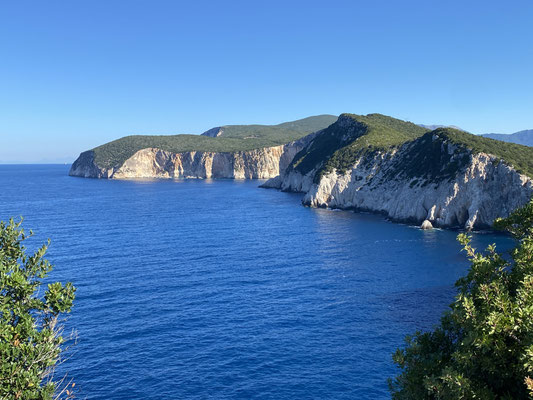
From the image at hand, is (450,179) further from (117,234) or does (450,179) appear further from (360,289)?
(117,234)

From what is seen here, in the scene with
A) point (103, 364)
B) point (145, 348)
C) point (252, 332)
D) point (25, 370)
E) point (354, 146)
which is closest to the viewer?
point (25, 370)

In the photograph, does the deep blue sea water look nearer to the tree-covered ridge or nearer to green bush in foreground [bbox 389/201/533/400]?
green bush in foreground [bbox 389/201/533/400]

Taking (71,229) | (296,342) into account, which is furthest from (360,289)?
(71,229)

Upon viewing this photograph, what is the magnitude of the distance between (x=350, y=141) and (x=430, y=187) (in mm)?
64170

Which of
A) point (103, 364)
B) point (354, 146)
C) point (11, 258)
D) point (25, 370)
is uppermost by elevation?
point (354, 146)

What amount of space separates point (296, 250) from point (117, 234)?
4186 cm

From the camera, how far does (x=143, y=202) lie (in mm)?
Result: 148875

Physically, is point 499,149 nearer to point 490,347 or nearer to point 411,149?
point 411,149

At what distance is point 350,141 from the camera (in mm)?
159375

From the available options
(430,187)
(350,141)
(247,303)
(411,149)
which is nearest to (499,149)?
(430,187)

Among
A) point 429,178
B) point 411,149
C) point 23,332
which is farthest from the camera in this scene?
point 411,149

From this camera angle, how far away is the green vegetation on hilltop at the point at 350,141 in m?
139

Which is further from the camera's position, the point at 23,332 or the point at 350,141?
the point at 350,141

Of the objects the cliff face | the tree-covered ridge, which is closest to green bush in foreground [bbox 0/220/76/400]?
Answer: the cliff face
